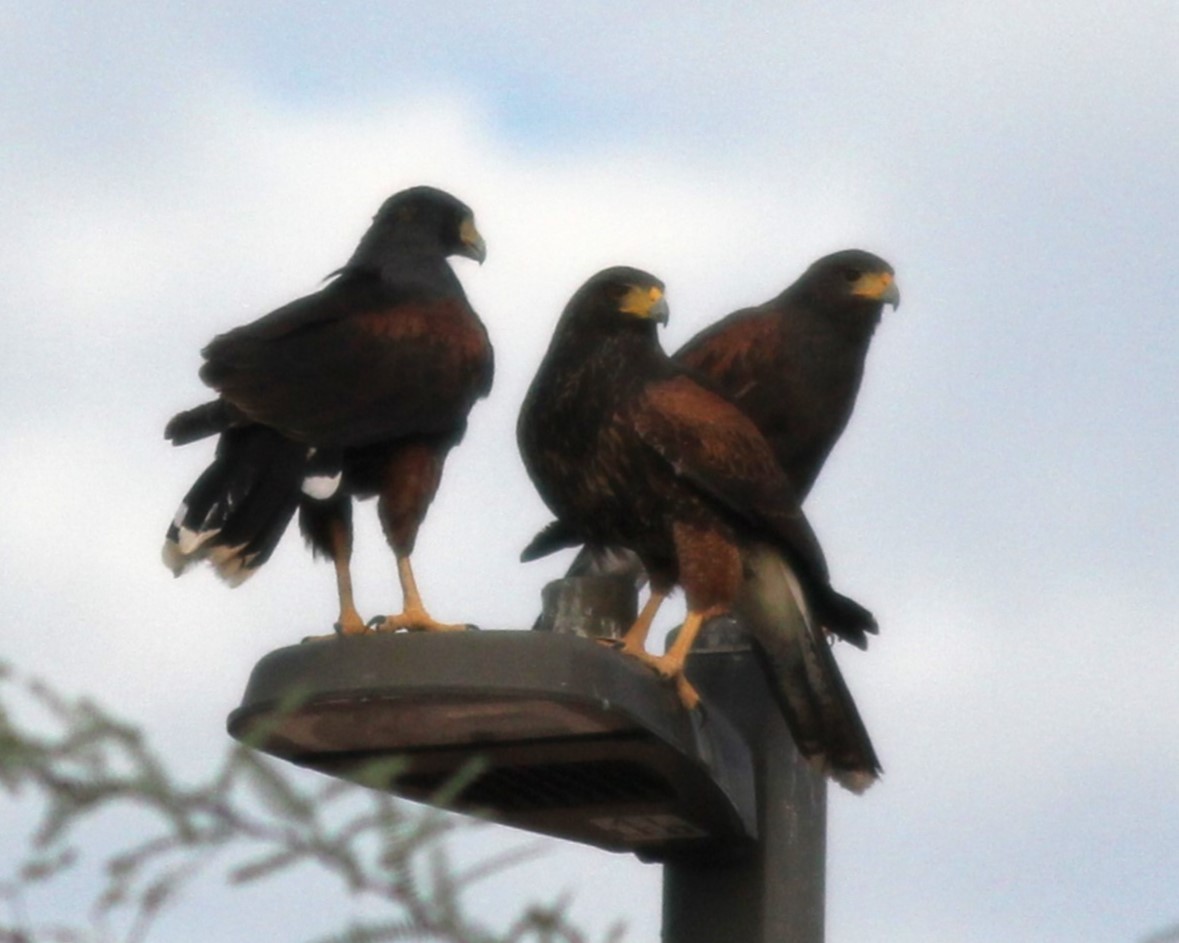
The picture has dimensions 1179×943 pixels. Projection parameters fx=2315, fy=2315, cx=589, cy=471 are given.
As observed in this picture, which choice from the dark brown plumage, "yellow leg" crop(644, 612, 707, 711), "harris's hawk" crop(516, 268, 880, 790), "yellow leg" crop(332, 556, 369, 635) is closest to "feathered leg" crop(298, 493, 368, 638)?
"yellow leg" crop(332, 556, 369, 635)

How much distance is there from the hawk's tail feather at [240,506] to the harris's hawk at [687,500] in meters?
0.75

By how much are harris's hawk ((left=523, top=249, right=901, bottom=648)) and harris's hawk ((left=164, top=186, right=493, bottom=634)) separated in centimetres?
58

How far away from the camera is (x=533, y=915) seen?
150 centimetres

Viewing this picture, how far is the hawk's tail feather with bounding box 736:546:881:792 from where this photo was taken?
4887mm

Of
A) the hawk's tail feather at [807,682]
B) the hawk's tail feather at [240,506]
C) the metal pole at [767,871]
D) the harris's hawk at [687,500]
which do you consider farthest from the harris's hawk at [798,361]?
the hawk's tail feather at [240,506]

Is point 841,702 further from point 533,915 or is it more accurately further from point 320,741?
point 533,915

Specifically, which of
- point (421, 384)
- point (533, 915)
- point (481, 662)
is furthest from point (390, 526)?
point (533, 915)

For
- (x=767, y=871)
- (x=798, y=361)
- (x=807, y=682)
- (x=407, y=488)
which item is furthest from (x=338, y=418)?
(x=798, y=361)

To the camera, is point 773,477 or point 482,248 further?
point 482,248

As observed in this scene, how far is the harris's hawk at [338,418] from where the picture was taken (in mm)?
4652

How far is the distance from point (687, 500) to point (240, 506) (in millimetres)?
1052

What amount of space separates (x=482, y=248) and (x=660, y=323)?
0.57m

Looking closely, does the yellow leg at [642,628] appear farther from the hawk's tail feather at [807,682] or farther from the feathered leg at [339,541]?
the feathered leg at [339,541]

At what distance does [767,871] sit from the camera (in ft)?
15.3
